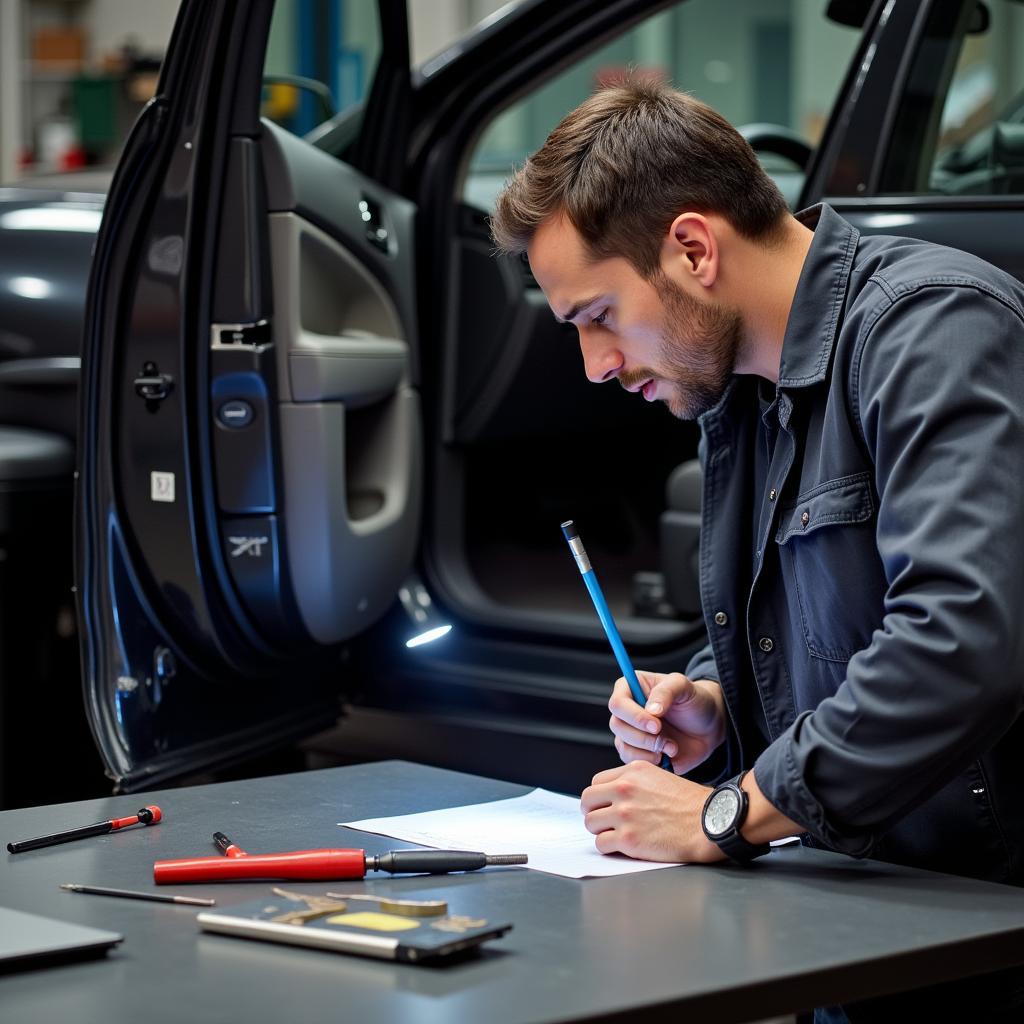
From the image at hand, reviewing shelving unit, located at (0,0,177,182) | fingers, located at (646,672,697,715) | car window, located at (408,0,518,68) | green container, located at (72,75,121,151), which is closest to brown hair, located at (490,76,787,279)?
fingers, located at (646,672,697,715)

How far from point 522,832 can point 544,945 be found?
1.10 ft

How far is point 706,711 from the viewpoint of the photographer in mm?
1543

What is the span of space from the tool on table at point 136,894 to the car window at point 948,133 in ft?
5.21

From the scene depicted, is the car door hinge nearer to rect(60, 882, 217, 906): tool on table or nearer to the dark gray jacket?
the dark gray jacket

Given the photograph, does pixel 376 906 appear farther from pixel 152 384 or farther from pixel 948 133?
pixel 948 133

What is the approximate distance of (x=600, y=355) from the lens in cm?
151

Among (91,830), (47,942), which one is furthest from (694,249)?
(47,942)

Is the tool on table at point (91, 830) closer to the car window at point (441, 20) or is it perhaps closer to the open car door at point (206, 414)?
the open car door at point (206, 414)

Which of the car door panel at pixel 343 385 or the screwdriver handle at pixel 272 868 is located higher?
the car door panel at pixel 343 385

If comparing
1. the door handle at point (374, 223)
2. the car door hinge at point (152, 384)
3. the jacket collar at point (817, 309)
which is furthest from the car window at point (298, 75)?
the jacket collar at point (817, 309)

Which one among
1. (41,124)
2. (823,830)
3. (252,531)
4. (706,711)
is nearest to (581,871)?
(823,830)

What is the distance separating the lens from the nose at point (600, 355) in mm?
1512

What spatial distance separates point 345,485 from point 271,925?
63.5 inches

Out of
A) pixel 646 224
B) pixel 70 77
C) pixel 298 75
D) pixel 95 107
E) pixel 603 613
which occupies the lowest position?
pixel 603 613
